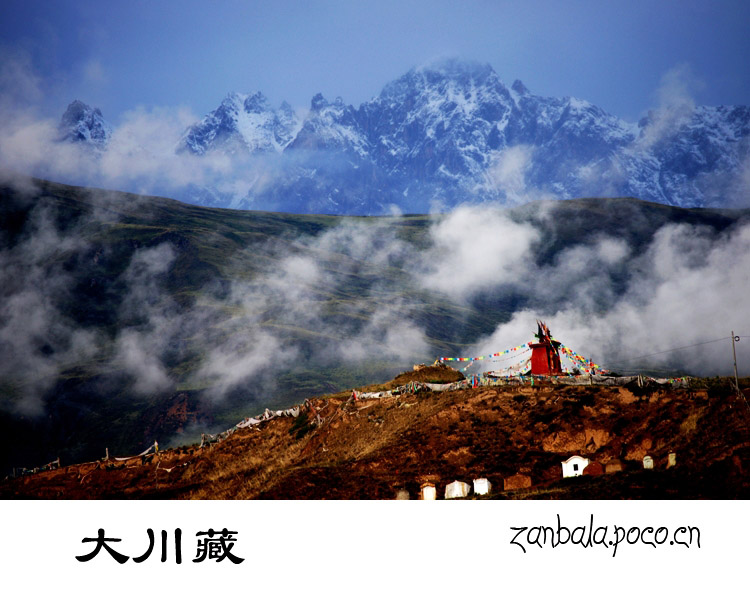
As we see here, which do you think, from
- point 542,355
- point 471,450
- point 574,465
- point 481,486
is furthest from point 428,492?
point 542,355

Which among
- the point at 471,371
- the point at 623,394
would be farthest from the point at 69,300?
the point at 623,394

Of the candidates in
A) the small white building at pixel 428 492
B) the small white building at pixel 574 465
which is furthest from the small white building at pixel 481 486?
the small white building at pixel 574 465

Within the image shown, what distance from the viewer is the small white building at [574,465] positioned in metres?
33.4

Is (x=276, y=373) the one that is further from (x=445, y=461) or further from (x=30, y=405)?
(x=445, y=461)

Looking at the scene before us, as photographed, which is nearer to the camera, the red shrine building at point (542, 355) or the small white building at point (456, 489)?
the small white building at point (456, 489)

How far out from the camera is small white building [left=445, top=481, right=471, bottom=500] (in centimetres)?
3291

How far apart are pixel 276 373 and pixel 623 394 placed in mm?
125841

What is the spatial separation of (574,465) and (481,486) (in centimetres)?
410

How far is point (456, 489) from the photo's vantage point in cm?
3303

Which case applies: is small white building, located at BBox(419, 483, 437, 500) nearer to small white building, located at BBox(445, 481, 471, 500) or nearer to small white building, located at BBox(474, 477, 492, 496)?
small white building, located at BBox(445, 481, 471, 500)

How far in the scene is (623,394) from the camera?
41.4 meters

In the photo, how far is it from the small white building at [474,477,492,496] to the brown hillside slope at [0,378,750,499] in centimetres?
66

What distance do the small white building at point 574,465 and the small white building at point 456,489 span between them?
424 centimetres

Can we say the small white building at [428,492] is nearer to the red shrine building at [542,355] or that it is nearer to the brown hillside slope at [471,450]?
the brown hillside slope at [471,450]
